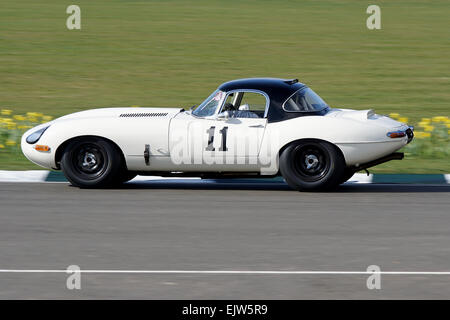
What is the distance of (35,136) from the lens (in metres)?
11.0

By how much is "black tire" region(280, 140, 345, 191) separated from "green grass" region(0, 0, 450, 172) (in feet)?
26.6

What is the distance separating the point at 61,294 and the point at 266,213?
3501 mm

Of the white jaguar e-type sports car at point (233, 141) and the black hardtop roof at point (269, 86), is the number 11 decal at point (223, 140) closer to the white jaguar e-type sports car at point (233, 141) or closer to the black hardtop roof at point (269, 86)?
the white jaguar e-type sports car at point (233, 141)

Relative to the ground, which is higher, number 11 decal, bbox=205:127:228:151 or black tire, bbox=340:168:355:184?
number 11 decal, bbox=205:127:228:151

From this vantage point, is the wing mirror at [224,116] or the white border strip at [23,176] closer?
the wing mirror at [224,116]

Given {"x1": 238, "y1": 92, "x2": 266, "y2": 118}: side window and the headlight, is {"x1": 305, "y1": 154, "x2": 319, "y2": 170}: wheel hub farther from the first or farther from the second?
the headlight

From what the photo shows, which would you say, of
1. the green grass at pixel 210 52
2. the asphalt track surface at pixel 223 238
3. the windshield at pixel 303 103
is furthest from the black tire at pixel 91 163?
the green grass at pixel 210 52

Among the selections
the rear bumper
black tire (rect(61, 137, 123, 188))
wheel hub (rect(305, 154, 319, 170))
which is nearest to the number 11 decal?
wheel hub (rect(305, 154, 319, 170))

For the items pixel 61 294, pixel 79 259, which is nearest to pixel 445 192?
pixel 79 259

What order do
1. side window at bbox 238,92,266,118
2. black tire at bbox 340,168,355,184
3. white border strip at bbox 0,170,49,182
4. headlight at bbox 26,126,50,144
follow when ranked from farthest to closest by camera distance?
white border strip at bbox 0,170,49,182 → black tire at bbox 340,168,355,184 → headlight at bbox 26,126,50,144 → side window at bbox 238,92,266,118

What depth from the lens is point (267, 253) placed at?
758 cm

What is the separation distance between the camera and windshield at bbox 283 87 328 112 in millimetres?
10688

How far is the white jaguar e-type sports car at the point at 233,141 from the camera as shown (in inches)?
411

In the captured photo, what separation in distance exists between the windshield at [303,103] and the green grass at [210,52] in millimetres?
7595
